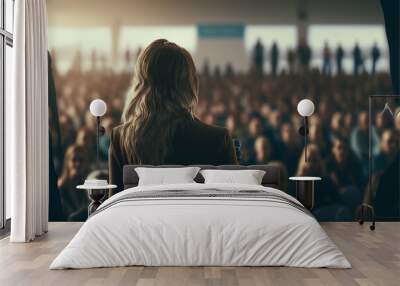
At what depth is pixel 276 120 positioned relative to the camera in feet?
26.0

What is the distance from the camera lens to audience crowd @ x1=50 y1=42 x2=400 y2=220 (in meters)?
7.93

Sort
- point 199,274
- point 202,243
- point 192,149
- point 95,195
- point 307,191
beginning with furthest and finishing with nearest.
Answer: point 192,149 → point 307,191 → point 95,195 → point 202,243 → point 199,274

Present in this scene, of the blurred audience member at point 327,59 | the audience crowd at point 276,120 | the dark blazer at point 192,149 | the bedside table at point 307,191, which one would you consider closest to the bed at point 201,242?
the bedside table at point 307,191

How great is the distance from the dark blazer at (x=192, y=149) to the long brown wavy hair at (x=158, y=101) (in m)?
0.08

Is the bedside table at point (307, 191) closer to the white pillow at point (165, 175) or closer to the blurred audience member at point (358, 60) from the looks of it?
the white pillow at point (165, 175)

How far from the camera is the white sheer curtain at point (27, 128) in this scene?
6.37 metres

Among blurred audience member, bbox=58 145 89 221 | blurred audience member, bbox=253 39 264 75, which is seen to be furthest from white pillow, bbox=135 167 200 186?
blurred audience member, bbox=253 39 264 75

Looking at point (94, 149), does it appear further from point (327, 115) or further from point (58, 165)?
point (327, 115)

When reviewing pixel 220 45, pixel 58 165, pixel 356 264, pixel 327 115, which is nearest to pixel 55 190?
pixel 58 165

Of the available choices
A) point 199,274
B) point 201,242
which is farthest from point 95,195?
point 199,274

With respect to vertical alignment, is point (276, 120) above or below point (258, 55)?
below

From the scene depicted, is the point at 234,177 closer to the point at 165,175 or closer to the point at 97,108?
the point at 165,175

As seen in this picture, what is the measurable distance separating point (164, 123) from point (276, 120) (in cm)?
147

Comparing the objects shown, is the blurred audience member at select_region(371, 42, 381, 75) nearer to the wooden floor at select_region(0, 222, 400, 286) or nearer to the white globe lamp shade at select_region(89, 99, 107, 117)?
the wooden floor at select_region(0, 222, 400, 286)
